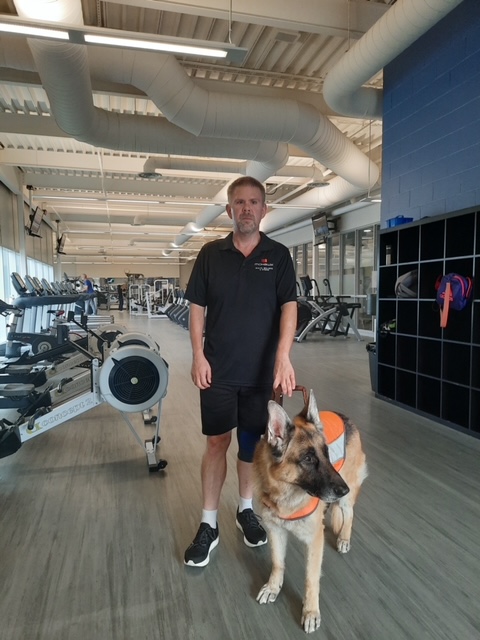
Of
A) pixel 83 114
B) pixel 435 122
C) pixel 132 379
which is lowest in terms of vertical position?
pixel 132 379

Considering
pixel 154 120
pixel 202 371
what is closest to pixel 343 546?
pixel 202 371

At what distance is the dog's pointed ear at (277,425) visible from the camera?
144 cm

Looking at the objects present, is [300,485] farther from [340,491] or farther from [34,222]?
[34,222]

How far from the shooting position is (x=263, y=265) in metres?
1.85

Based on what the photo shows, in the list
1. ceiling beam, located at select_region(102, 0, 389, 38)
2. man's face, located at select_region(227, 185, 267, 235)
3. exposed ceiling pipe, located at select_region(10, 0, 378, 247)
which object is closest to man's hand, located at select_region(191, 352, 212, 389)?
man's face, located at select_region(227, 185, 267, 235)

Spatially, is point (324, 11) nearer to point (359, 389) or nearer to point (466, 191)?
point (466, 191)

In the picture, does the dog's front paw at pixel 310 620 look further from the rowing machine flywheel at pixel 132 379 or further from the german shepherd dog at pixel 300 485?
the rowing machine flywheel at pixel 132 379

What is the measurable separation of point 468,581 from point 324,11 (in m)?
4.86

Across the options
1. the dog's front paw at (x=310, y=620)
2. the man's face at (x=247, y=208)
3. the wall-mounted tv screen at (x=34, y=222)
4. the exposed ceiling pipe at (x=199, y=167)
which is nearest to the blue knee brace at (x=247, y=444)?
the dog's front paw at (x=310, y=620)

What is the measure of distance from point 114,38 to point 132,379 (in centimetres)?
225

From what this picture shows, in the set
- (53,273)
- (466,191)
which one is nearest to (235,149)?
(466,191)

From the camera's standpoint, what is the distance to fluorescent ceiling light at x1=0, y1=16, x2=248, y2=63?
258 cm

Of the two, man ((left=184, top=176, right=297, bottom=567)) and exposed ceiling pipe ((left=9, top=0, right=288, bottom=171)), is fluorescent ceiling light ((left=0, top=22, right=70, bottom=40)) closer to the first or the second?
exposed ceiling pipe ((left=9, top=0, right=288, bottom=171))

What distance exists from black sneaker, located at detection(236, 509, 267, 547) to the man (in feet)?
0.58
